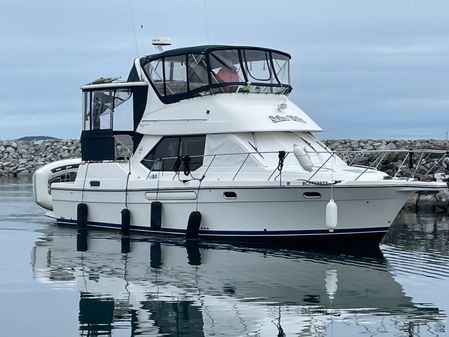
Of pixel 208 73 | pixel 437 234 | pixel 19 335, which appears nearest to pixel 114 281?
pixel 19 335

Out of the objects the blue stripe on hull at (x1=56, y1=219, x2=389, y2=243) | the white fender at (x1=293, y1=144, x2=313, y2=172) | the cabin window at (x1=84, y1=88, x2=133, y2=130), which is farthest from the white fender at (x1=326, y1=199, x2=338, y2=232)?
the cabin window at (x1=84, y1=88, x2=133, y2=130)

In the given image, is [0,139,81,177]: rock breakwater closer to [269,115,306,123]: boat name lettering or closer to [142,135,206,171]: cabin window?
[142,135,206,171]: cabin window

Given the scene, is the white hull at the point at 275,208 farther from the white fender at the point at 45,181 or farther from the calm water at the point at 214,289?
the white fender at the point at 45,181

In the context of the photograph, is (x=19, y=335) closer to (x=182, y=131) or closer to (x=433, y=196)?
(x=182, y=131)

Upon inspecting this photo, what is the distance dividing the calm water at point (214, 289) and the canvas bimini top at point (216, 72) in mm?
3293

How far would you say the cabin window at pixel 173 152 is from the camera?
714 inches

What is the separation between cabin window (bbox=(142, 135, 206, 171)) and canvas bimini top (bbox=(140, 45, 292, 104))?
35.7 inches

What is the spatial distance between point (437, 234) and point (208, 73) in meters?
6.34

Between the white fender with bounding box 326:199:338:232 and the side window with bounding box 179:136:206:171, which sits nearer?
the white fender with bounding box 326:199:338:232

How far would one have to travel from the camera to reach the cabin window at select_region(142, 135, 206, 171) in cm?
1814

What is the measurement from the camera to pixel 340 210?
631 inches

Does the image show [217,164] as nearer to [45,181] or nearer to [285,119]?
[285,119]

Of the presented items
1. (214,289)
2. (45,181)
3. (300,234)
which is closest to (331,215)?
(300,234)

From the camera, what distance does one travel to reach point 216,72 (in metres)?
18.5
